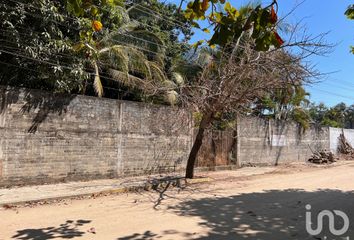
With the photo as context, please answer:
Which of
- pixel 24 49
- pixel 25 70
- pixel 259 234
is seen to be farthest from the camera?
pixel 25 70

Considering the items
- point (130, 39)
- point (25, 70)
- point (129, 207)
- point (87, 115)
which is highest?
point (130, 39)

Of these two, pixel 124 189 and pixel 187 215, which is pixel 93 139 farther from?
pixel 187 215

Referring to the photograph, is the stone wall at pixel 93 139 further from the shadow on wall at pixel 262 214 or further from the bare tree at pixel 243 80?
the shadow on wall at pixel 262 214

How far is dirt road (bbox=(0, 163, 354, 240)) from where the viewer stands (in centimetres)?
718

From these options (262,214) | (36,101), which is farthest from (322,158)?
(36,101)

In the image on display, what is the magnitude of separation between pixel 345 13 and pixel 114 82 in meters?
12.7

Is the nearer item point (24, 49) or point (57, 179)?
point (24, 49)

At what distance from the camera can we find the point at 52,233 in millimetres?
7254

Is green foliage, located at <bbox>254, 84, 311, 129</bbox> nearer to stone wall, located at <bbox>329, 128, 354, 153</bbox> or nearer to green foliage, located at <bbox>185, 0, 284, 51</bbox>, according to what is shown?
stone wall, located at <bbox>329, 128, 354, 153</bbox>

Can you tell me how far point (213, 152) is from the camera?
19.6m

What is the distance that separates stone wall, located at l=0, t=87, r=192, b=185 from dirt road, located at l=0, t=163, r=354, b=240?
2699 millimetres

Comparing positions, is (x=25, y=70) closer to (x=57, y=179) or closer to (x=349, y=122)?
(x=57, y=179)

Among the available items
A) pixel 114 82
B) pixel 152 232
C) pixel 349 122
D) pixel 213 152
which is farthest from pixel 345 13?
pixel 349 122

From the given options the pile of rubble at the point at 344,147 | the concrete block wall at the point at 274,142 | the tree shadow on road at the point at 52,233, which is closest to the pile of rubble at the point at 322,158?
the concrete block wall at the point at 274,142
